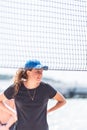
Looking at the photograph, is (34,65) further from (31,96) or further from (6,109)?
(6,109)

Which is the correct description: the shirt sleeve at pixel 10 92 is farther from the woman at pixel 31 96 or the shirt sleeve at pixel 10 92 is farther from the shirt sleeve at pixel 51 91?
the shirt sleeve at pixel 51 91

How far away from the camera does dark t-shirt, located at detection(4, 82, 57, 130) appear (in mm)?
1750

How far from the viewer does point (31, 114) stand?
1.75 meters

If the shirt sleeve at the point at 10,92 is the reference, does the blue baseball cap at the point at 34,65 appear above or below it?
above

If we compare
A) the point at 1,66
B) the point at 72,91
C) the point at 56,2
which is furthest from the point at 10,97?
the point at 72,91

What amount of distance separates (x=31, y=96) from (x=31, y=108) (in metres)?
0.05

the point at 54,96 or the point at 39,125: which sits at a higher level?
the point at 54,96

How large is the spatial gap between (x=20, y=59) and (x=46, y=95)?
1410 millimetres

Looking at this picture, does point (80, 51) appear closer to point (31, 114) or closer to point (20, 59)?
point (20, 59)

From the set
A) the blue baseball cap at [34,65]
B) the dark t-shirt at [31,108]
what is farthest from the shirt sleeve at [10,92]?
the blue baseball cap at [34,65]

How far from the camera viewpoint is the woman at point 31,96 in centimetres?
175

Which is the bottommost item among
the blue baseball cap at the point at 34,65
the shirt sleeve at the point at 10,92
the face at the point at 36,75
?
the shirt sleeve at the point at 10,92

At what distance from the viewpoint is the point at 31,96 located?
1.77 m

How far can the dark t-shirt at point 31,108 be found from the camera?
1750mm
